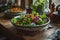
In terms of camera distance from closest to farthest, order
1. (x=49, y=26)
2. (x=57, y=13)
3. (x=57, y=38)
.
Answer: (x=57, y=38), (x=49, y=26), (x=57, y=13)

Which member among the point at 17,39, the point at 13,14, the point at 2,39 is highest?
the point at 13,14

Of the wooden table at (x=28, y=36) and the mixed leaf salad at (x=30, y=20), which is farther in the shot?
the mixed leaf salad at (x=30, y=20)

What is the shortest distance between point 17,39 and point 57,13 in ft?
1.61

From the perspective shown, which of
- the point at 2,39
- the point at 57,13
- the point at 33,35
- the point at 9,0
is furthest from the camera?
the point at 9,0

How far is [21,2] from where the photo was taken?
6.66 feet

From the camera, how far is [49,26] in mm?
1420

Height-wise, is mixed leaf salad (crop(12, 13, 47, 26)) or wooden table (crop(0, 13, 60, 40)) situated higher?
mixed leaf salad (crop(12, 13, 47, 26))

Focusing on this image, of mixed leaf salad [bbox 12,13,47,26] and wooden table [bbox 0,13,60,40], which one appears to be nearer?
wooden table [bbox 0,13,60,40]

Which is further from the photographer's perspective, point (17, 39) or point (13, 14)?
point (13, 14)

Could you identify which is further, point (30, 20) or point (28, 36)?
point (30, 20)

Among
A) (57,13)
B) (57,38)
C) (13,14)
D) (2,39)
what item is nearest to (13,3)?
(13,14)

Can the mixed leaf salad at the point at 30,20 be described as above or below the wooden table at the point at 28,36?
above

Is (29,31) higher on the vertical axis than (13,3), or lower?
lower

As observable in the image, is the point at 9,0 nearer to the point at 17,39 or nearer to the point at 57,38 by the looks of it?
the point at 17,39
